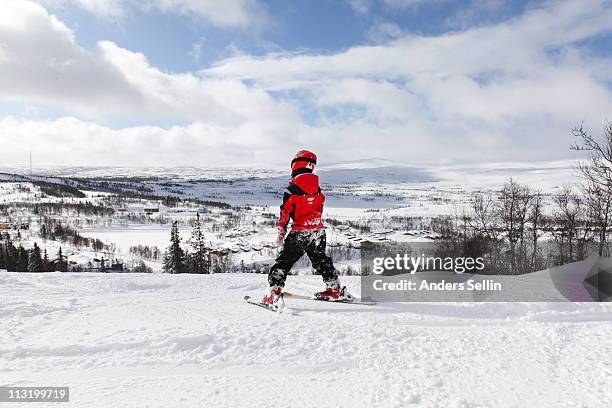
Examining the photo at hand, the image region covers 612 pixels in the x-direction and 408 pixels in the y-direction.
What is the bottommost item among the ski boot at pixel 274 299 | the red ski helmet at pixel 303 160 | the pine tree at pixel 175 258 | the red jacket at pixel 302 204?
the pine tree at pixel 175 258

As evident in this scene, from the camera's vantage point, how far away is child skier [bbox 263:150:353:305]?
5203mm

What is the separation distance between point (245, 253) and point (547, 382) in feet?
293

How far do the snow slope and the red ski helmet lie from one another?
1988 millimetres

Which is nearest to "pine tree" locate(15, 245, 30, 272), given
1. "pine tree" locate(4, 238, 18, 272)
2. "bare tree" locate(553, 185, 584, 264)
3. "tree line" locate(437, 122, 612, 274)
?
"pine tree" locate(4, 238, 18, 272)

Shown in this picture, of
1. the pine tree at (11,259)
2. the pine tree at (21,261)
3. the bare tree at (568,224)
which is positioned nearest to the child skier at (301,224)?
the bare tree at (568,224)

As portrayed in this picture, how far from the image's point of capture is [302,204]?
207 inches

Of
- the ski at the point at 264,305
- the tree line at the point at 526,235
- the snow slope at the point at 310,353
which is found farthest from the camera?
the tree line at the point at 526,235

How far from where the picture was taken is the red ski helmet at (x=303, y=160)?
529cm

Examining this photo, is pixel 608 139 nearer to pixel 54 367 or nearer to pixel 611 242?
pixel 611 242

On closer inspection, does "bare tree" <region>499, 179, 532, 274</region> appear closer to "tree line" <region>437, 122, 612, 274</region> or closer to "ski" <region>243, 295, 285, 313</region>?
"tree line" <region>437, 122, 612, 274</region>

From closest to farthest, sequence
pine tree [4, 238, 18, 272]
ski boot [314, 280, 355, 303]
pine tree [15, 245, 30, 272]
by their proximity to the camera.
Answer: ski boot [314, 280, 355, 303]
pine tree [4, 238, 18, 272]
pine tree [15, 245, 30, 272]

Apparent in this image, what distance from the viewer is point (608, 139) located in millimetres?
13656

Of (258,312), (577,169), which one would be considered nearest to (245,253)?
(577,169)

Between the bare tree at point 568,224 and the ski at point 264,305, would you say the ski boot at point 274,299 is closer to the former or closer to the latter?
the ski at point 264,305
